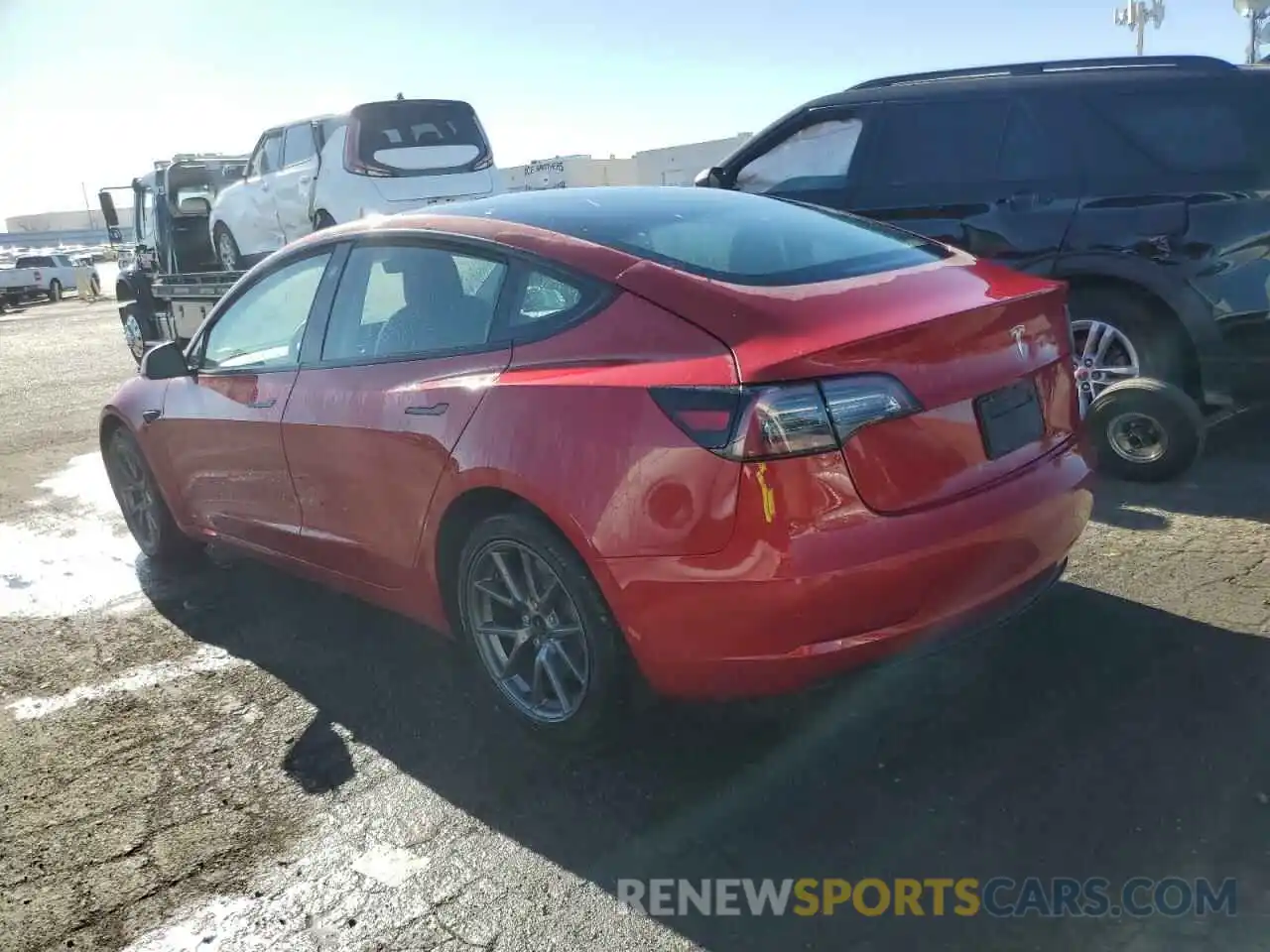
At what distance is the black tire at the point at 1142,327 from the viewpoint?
531 centimetres

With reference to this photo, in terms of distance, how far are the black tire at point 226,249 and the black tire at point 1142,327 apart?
11.3 m

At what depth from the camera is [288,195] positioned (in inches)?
481

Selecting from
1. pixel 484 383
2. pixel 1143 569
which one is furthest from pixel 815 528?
pixel 1143 569

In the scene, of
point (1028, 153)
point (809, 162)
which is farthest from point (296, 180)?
point (1028, 153)

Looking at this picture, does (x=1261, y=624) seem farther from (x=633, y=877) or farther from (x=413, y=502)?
(x=413, y=502)

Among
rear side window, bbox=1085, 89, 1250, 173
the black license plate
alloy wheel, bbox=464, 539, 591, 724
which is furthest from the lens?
rear side window, bbox=1085, 89, 1250, 173

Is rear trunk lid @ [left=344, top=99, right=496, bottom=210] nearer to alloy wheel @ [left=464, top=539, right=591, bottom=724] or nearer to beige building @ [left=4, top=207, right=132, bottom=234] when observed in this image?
alloy wheel @ [left=464, top=539, right=591, bottom=724]

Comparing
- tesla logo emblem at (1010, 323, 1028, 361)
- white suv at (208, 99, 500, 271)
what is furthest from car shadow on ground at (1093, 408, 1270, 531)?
white suv at (208, 99, 500, 271)

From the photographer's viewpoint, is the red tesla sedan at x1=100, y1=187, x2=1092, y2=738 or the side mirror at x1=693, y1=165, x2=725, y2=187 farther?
the side mirror at x1=693, y1=165, x2=725, y2=187

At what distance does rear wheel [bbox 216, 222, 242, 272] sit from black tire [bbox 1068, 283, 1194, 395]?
11.3 m

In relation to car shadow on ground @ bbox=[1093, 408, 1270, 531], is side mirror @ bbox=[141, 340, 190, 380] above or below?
above

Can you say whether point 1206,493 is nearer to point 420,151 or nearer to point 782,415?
point 782,415

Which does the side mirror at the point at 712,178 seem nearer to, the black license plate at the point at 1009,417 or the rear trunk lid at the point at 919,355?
the rear trunk lid at the point at 919,355

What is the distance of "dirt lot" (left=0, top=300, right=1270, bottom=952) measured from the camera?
254cm
